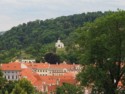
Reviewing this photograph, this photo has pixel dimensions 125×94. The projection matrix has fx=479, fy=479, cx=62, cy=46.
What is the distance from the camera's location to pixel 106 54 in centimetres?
2473

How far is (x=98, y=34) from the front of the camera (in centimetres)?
2539

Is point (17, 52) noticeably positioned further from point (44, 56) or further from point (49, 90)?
point (49, 90)

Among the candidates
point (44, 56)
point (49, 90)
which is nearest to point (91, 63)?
point (49, 90)

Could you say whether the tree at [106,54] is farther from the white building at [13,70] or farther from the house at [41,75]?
the white building at [13,70]

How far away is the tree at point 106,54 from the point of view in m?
24.5

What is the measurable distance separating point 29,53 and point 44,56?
23024 mm

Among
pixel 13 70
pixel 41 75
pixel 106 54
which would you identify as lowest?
pixel 41 75

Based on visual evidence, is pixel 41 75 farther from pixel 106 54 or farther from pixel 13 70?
pixel 106 54

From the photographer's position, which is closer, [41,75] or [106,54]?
[106,54]

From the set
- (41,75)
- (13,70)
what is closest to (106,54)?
(13,70)

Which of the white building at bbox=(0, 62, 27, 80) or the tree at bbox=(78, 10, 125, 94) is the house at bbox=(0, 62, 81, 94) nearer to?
the white building at bbox=(0, 62, 27, 80)

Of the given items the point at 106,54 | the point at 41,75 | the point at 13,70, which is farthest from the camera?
the point at 41,75

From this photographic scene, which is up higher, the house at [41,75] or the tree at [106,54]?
the tree at [106,54]

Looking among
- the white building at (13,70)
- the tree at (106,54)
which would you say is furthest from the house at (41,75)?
the tree at (106,54)
